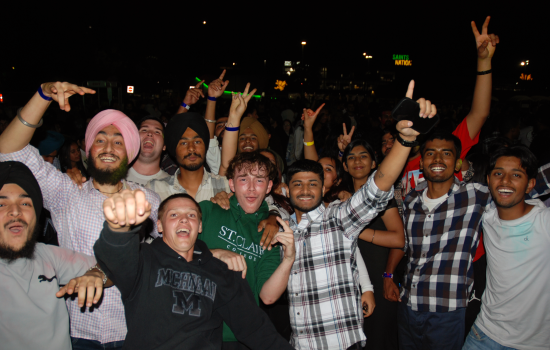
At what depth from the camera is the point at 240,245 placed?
2820mm

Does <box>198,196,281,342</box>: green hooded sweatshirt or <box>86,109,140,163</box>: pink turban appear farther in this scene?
<box>86,109,140,163</box>: pink turban

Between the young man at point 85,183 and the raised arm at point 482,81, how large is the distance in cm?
348

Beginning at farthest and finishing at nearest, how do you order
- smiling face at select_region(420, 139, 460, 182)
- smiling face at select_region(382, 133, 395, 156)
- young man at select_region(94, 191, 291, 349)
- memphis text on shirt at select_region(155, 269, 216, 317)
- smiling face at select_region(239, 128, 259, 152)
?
smiling face at select_region(382, 133, 395, 156) → smiling face at select_region(239, 128, 259, 152) → smiling face at select_region(420, 139, 460, 182) → memphis text on shirt at select_region(155, 269, 216, 317) → young man at select_region(94, 191, 291, 349)

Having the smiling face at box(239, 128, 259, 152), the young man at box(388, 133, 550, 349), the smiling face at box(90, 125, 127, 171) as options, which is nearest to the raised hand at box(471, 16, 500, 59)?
the young man at box(388, 133, 550, 349)

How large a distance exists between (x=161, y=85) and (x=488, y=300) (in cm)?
4652

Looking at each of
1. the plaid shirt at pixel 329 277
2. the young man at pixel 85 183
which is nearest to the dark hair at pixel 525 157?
the plaid shirt at pixel 329 277

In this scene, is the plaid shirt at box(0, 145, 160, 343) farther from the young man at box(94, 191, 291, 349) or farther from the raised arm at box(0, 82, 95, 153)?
the young man at box(94, 191, 291, 349)

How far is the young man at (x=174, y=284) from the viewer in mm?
1749

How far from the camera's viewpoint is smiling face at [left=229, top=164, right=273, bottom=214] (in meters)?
2.93

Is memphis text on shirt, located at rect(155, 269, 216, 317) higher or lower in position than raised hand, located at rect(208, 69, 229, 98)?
lower

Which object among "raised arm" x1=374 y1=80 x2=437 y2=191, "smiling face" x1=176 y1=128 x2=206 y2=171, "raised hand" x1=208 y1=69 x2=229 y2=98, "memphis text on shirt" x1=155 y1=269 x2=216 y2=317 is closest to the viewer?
"memphis text on shirt" x1=155 y1=269 x2=216 y2=317

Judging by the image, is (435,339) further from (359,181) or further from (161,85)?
(161,85)

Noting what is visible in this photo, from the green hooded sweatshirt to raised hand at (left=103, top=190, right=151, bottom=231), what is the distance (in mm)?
1184

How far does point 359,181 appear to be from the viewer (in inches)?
155
